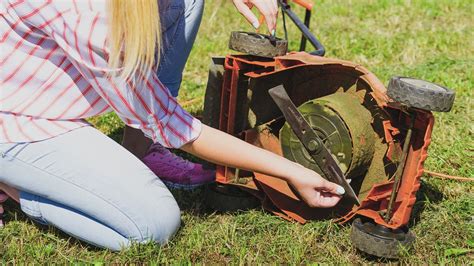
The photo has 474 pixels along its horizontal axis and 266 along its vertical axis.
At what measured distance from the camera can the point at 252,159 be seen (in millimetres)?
2293

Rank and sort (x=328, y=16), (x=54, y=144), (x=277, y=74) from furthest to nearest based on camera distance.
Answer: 1. (x=328, y=16)
2. (x=277, y=74)
3. (x=54, y=144)

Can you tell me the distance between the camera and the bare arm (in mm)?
2293

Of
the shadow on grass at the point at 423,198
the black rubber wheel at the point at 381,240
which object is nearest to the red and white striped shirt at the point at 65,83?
the black rubber wheel at the point at 381,240

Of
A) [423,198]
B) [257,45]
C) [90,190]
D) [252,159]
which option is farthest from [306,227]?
[90,190]

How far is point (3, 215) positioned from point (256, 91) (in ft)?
3.57

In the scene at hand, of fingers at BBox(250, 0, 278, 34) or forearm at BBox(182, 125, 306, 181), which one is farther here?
fingers at BBox(250, 0, 278, 34)

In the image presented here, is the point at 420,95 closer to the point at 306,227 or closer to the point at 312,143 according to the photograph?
the point at 312,143

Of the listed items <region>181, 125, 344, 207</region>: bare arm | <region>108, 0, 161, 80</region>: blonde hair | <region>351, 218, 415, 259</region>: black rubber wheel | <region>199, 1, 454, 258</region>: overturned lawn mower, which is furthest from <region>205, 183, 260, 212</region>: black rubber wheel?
<region>108, 0, 161, 80</region>: blonde hair

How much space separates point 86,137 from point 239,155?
0.54 metres

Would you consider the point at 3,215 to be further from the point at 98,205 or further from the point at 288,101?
the point at 288,101

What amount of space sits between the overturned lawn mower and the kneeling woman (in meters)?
0.15

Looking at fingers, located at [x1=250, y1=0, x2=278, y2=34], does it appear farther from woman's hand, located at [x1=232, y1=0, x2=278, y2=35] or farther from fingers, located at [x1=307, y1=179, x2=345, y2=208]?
fingers, located at [x1=307, y1=179, x2=345, y2=208]

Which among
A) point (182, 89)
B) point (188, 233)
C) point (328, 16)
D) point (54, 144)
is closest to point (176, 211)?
point (188, 233)

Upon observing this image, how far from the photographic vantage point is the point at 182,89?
13.3 feet
